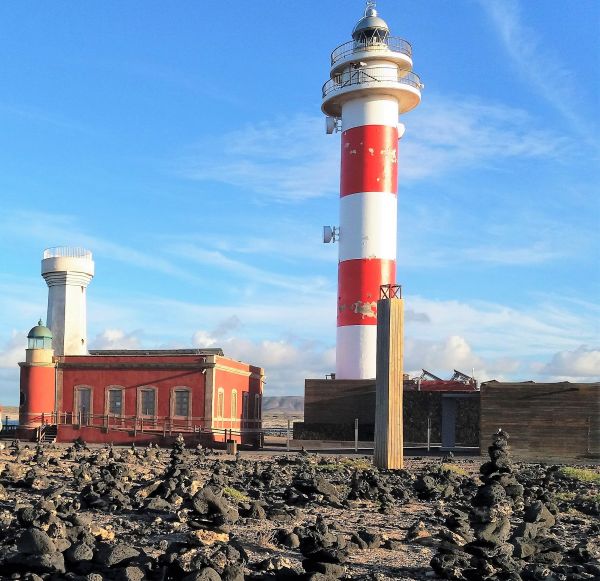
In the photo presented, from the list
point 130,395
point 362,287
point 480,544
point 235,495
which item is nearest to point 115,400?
point 130,395

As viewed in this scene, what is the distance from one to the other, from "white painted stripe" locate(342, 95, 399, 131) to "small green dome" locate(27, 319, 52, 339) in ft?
61.5

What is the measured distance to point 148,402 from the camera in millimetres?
37469

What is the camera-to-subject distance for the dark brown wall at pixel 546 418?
31875 mm

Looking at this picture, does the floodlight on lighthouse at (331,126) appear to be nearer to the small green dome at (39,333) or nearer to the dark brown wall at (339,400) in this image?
the dark brown wall at (339,400)

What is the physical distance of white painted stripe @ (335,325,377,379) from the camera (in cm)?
3606

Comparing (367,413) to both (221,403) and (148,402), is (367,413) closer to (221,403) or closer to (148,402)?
(221,403)

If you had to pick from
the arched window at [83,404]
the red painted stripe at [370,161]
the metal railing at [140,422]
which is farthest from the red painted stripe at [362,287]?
the arched window at [83,404]

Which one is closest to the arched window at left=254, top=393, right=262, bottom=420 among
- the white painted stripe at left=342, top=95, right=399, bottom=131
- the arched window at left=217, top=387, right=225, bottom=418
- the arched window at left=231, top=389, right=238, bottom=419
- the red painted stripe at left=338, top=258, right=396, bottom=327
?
the arched window at left=231, top=389, right=238, bottom=419

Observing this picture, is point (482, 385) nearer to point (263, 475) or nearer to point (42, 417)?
point (263, 475)

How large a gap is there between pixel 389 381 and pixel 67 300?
93.4 feet

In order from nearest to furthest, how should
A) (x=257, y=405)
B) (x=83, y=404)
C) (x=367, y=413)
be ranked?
(x=367, y=413) < (x=83, y=404) < (x=257, y=405)

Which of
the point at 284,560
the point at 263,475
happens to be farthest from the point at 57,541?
the point at 263,475

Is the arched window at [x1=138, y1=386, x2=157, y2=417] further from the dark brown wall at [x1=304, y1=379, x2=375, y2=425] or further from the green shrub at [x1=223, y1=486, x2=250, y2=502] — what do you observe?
the green shrub at [x1=223, y1=486, x2=250, y2=502]

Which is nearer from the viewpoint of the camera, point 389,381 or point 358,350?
point 389,381
